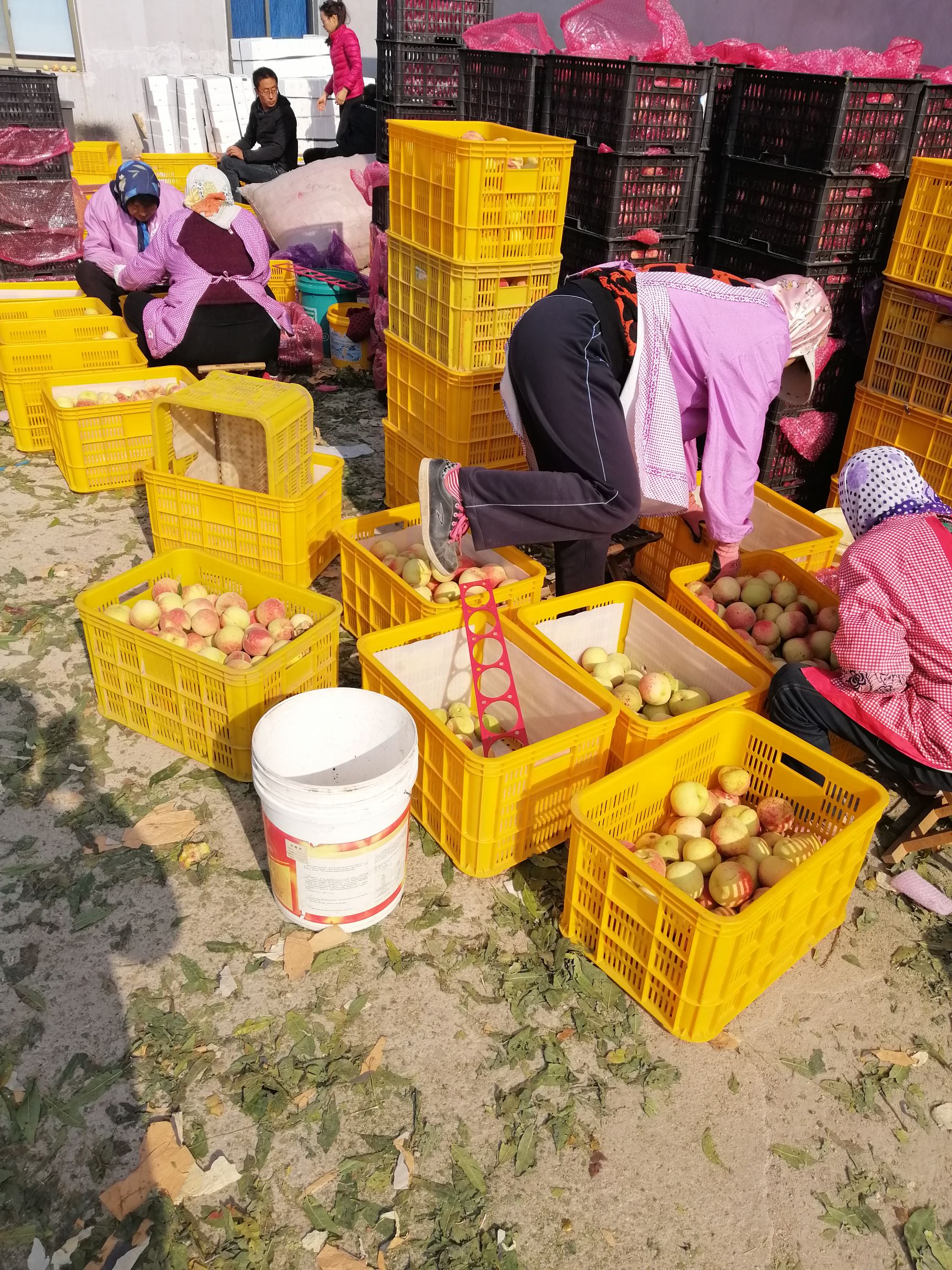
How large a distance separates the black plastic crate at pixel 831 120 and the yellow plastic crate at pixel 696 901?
3536mm

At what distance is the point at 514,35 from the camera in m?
6.78

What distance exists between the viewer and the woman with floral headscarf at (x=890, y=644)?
3195mm

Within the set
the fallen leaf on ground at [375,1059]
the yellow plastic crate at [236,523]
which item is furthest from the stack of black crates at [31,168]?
the fallen leaf on ground at [375,1059]

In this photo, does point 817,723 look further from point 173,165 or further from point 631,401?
point 173,165

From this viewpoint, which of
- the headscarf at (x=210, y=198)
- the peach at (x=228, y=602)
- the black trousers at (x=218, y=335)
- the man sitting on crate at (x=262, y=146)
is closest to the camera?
the peach at (x=228, y=602)

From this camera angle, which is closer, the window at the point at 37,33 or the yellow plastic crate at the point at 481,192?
the yellow plastic crate at the point at 481,192

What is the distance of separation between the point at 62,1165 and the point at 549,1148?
126 cm

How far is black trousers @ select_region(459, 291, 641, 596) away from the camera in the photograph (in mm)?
3768

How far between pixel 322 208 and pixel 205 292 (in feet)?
12.0

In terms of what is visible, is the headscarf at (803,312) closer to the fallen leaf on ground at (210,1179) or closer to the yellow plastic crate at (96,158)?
the fallen leaf on ground at (210,1179)

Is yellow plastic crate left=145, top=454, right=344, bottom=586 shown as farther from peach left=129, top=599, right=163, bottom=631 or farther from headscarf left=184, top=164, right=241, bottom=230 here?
headscarf left=184, top=164, right=241, bottom=230

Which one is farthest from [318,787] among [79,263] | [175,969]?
[79,263]

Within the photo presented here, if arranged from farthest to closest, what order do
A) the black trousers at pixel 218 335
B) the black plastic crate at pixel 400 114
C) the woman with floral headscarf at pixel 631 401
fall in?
the black plastic crate at pixel 400 114 → the black trousers at pixel 218 335 → the woman with floral headscarf at pixel 631 401

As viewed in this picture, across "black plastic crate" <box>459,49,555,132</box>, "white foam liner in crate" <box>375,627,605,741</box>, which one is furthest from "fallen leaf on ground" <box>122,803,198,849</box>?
"black plastic crate" <box>459,49,555,132</box>
